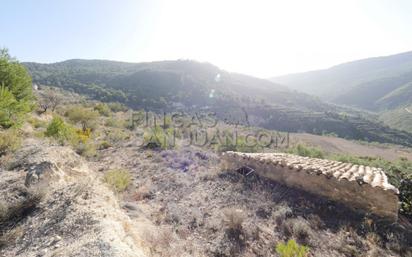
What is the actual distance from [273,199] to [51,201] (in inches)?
195

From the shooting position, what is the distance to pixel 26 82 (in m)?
11.4

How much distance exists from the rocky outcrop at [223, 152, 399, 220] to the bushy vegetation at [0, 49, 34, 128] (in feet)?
29.5

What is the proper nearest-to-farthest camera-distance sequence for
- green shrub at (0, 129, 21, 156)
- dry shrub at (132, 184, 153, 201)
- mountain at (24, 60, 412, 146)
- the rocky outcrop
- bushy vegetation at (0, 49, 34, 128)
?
1. the rocky outcrop
2. dry shrub at (132, 184, 153, 201)
3. green shrub at (0, 129, 21, 156)
4. bushy vegetation at (0, 49, 34, 128)
5. mountain at (24, 60, 412, 146)

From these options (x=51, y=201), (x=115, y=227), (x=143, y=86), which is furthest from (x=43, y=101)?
(x=143, y=86)

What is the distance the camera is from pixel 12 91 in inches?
416

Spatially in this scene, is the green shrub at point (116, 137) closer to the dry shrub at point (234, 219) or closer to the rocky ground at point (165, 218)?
the rocky ground at point (165, 218)

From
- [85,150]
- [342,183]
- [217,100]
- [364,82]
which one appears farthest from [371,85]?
[85,150]

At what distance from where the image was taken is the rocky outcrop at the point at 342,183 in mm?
5391

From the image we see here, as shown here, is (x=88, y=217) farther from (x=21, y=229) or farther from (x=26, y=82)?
(x=26, y=82)

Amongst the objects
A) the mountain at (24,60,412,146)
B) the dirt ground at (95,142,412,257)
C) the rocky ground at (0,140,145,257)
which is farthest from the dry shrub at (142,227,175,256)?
the mountain at (24,60,412,146)

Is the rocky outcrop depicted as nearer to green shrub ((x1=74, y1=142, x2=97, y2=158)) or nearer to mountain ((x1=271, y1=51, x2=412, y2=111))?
green shrub ((x1=74, y1=142, x2=97, y2=158))

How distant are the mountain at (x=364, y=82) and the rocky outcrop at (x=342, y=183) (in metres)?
91.2

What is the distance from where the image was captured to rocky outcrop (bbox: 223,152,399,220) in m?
5.39

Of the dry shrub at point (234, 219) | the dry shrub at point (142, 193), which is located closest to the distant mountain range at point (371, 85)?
the dry shrub at point (234, 219)
